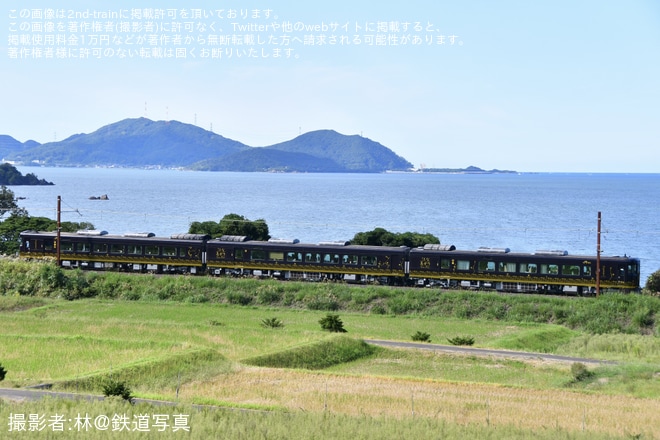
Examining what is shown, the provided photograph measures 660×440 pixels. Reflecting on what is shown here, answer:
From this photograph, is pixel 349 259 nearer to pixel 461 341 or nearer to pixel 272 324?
pixel 272 324

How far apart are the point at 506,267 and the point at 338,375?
22882 millimetres

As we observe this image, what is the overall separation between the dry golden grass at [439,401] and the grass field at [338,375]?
7cm

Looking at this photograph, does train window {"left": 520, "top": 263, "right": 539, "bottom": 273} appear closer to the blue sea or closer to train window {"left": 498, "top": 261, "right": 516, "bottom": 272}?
train window {"left": 498, "top": 261, "right": 516, "bottom": 272}

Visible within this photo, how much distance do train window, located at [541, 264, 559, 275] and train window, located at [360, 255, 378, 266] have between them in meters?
11.2

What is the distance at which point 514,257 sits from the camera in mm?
51469

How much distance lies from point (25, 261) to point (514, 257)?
36.9 m

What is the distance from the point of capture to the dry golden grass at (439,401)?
24.5m

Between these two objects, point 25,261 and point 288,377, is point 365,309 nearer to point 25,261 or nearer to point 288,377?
point 288,377

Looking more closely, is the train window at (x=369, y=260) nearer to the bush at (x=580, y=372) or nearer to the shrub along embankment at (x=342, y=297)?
the shrub along embankment at (x=342, y=297)

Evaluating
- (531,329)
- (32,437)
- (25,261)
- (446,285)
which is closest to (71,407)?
(32,437)

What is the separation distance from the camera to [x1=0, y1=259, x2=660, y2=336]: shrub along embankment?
4597 centimetres

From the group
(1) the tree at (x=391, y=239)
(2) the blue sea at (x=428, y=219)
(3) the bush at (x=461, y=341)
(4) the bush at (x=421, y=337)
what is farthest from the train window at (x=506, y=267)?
(2) the blue sea at (x=428, y=219)

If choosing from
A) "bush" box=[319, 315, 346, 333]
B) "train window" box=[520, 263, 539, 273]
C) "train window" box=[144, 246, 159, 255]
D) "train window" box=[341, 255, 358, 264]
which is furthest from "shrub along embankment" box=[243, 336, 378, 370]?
"train window" box=[144, 246, 159, 255]

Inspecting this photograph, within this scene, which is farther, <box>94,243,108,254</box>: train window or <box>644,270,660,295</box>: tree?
<box>94,243,108,254</box>: train window
